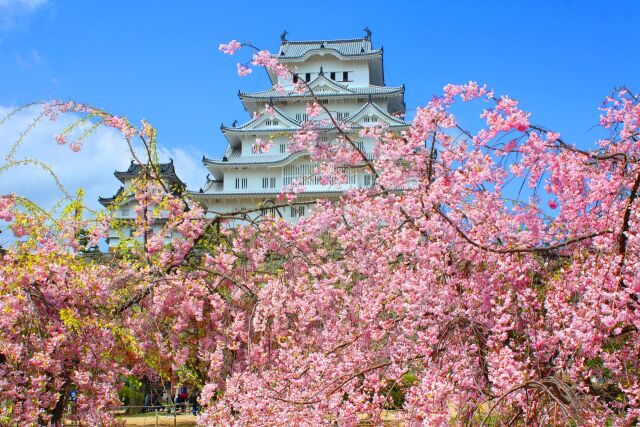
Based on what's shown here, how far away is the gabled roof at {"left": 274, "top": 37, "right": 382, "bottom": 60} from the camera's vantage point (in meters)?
32.4

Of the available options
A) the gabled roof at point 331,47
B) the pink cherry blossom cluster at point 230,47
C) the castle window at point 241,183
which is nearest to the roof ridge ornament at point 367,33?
the gabled roof at point 331,47

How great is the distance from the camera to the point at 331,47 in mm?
33469

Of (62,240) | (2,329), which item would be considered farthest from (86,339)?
(62,240)

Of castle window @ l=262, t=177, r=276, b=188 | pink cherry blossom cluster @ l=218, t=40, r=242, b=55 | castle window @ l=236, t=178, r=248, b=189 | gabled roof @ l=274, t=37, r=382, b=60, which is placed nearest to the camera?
pink cherry blossom cluster @ l=218, t=40, r=242, b=55

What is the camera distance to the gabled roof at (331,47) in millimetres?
32438

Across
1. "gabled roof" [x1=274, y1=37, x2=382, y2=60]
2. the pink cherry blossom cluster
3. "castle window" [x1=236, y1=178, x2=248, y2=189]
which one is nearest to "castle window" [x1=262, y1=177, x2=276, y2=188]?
"castle window" [x1=236, y1=178, x2=248, y2=189]

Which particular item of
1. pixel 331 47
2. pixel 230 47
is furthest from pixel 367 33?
pixel 230 47

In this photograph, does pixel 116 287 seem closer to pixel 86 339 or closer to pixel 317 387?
pixel 86 339

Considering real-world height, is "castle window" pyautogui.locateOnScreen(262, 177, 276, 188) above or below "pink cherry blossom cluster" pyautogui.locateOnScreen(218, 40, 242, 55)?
above

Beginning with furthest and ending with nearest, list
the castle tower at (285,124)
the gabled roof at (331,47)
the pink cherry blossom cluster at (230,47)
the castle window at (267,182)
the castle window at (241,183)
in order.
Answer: the gabled roof at (331,47) → the castle window at (241,183) → the castle window at (267,182) → the castle tower at (285,124) → the pink cherry blossom cluster at (230,47)

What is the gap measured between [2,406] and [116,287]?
4.56ft

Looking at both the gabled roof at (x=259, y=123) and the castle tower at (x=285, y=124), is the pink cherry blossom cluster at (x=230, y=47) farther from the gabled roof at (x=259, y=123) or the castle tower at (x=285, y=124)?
the gabled roof at (x=259, y=123)

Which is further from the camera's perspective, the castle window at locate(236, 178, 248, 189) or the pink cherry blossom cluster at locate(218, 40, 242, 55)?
the castle window at locate(236, 178, 248, 189)

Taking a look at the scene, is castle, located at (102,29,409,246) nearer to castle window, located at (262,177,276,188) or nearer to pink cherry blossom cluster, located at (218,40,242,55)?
castle window, located at (262,177,276,188)
